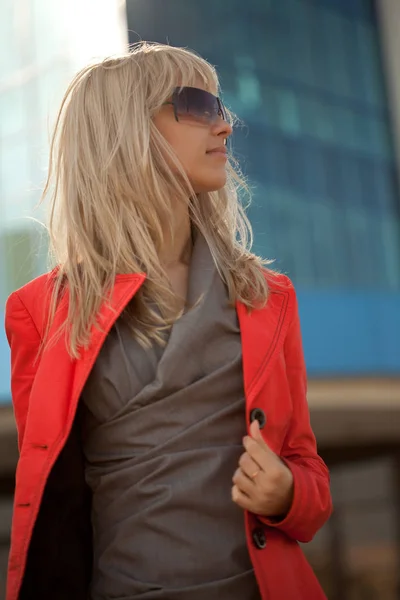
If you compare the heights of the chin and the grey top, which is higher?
the chin

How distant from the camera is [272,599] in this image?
5.63 ft

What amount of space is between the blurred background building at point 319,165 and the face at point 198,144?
8.12m

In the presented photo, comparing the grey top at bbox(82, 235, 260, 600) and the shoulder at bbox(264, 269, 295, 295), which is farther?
the shoulder at bbox(264, 269, 295, 295)

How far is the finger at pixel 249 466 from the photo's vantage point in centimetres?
168

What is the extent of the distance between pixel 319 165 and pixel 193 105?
15.2 meters

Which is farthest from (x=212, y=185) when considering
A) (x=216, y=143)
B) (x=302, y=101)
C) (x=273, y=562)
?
(x=302, y=101)

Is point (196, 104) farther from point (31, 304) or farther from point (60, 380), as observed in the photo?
point (60, 380)

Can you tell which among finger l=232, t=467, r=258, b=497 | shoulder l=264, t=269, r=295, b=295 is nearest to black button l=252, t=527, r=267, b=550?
finger l=232, t=467, r=258, b=497

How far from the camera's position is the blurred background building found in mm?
11344

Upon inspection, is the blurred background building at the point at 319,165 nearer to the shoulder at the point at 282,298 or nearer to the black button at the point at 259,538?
the shoulder at the point at 282,298

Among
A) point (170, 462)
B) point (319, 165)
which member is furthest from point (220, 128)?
point (319, 165)

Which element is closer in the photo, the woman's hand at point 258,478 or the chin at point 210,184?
the woman's hand at point 258,478

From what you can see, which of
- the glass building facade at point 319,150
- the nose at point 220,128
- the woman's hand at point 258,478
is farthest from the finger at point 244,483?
the glass building facade at point 319,150

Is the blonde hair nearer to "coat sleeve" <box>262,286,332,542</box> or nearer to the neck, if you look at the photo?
the neck
